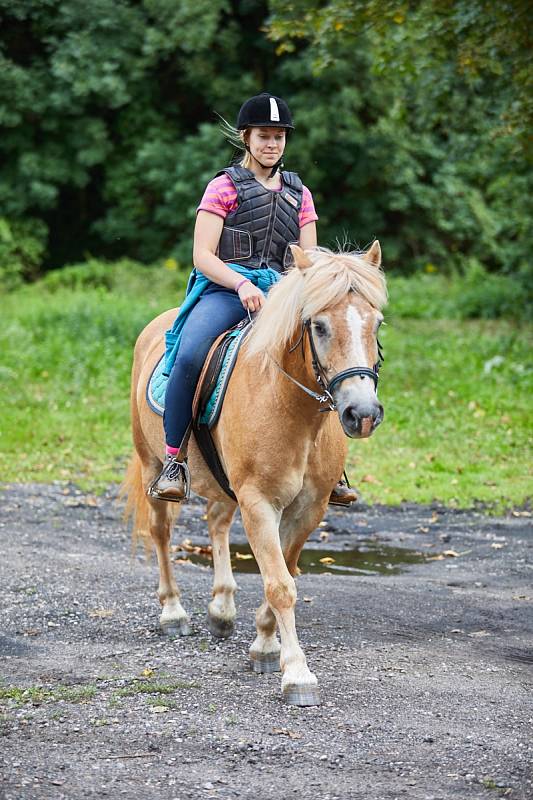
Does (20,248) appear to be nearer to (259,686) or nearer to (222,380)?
(222,380)

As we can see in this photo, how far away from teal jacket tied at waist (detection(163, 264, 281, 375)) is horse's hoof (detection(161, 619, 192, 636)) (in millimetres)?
1467

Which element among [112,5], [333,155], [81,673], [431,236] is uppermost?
[112,5]

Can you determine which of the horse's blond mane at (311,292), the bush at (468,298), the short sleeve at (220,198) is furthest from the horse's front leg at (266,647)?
the bush at (468,298)

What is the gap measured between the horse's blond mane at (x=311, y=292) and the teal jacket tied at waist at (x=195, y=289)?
1.85 ft

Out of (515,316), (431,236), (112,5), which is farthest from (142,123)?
(515,316)

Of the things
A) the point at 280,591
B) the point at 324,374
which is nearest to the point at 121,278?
the point at 280,591

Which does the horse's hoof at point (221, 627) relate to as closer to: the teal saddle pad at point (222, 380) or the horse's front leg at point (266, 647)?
the horse's front leg at point (266, 647)

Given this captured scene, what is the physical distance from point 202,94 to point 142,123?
1.70 metres

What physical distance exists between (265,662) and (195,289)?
6.71 ft

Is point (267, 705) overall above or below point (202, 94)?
below

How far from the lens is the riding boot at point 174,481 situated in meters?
6.03

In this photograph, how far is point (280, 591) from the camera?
5.17m

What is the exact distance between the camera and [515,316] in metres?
21.8

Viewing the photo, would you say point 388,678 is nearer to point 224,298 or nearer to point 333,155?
point 224,298
